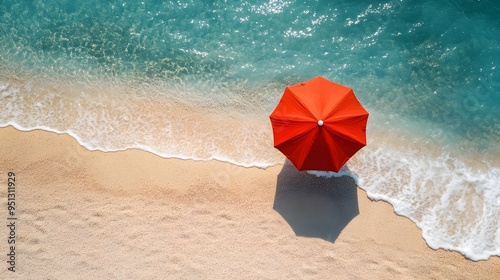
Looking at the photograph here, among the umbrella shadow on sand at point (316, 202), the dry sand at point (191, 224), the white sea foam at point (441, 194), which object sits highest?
the white sea foam at point (441, 194)

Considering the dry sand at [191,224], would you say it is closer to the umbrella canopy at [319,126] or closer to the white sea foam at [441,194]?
the white sea foam at [441,194]

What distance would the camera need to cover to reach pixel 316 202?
11.3 m

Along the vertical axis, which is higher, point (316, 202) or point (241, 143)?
point (241, 143)

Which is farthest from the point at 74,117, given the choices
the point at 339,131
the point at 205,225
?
the point at 339,131

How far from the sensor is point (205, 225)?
36.2 feet

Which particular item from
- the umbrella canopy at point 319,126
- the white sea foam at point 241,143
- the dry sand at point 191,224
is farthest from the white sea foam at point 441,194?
the umbrella canopy at point 319,126

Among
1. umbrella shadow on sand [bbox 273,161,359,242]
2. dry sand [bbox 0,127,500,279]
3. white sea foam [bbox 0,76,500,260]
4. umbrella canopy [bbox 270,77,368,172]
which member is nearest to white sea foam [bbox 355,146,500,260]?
white sea foam [bbox 0,76,500,260]

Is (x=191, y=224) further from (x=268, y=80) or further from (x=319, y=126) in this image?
(x=268, y=80)

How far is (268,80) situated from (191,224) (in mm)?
4654

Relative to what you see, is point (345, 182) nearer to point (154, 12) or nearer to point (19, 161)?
point (154, 12)

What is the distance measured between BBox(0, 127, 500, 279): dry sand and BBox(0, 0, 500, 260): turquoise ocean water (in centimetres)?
49

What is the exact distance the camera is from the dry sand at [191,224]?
35.2 feet

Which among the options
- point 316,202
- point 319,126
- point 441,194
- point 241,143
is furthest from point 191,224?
point 441,194

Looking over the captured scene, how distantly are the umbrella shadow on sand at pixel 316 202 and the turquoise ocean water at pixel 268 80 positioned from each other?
1.71ft
